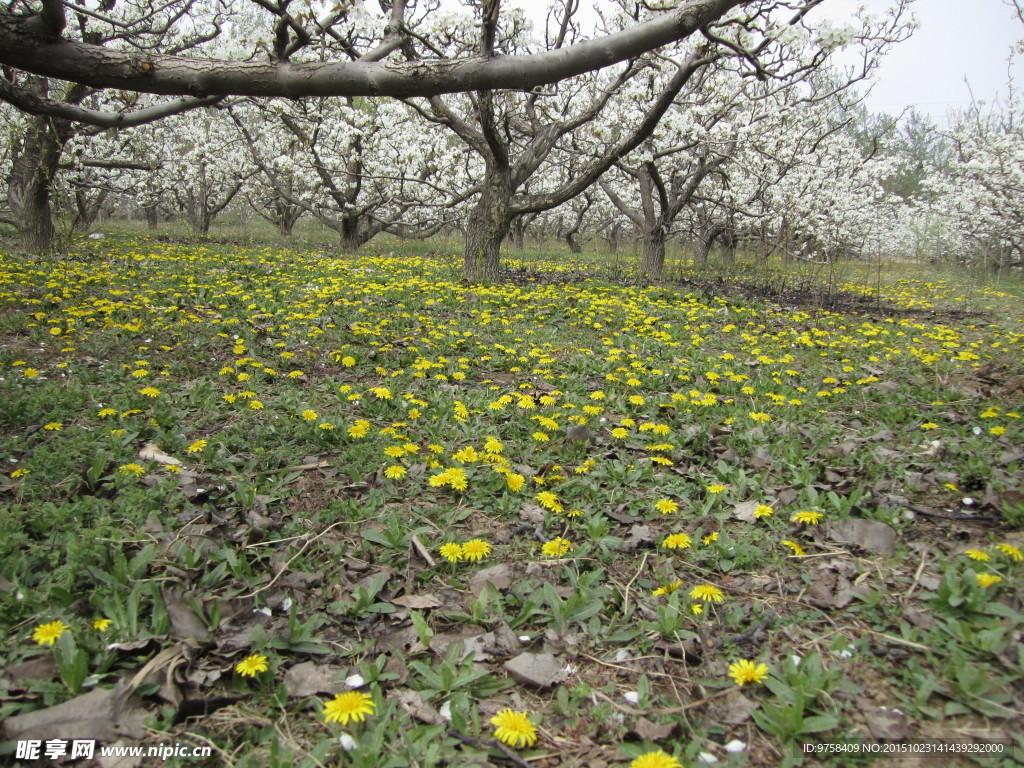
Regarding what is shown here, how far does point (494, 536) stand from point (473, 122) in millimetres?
9163

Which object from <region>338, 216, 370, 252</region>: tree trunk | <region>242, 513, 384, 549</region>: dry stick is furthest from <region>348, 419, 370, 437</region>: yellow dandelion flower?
<region>338, 216, 370, 252</region>: tree trunk

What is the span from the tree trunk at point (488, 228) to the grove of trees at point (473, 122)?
0.03 metres

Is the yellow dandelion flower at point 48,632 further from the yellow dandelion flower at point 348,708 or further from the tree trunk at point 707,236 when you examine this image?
the tree trunk at point 707,236

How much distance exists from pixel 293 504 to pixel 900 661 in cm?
261

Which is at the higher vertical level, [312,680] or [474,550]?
[474,550]

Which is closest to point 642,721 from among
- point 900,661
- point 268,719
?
point 900,661

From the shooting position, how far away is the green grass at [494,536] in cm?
176

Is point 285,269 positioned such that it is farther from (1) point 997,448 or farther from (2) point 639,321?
(1) point 997,448

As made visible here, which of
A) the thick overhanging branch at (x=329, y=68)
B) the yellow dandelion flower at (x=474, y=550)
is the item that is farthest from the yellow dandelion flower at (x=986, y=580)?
the thick overhanging branch at (x=329, y=68)

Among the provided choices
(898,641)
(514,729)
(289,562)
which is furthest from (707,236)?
(514,729)

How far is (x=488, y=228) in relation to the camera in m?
8.76

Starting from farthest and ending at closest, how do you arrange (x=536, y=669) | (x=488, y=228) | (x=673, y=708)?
(x=488, y=228)
(x=536, y=669)
(x=673, y=708)

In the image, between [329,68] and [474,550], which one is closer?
[474,550]

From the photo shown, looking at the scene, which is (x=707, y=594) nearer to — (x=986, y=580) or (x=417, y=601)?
(x=986, y=580)
